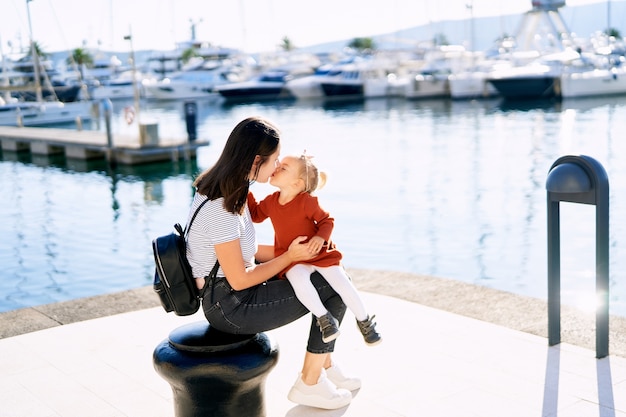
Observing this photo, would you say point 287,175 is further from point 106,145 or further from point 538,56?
point 538,56

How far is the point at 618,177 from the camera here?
18188 mm

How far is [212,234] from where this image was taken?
3412 millimetres

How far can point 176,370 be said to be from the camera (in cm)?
340

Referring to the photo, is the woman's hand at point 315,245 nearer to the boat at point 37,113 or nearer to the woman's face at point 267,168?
the woman's face at point 267,168

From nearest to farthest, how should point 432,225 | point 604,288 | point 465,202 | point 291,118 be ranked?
point 604,288 → point 432,225 → point 465,202 → point 291,118

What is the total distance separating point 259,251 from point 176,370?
735 mm

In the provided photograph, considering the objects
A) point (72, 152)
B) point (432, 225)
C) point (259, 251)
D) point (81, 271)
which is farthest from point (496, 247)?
point (72, 152)

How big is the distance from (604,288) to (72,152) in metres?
22.7

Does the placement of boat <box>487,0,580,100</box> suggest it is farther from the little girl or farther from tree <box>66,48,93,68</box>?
tree <box>66,48,93,68</box>

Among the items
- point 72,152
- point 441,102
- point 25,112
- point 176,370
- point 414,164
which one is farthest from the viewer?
point 441,102

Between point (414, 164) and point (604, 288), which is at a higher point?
point (604, 288)

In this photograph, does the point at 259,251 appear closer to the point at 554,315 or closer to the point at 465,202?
the point at 554,315

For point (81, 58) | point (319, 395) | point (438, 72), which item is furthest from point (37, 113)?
point (81, 58)

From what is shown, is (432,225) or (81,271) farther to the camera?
(432,225)
